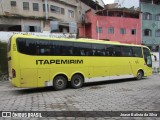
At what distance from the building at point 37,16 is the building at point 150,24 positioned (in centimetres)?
1303

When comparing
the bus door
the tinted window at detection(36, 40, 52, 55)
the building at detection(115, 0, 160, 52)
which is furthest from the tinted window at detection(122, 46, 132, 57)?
the building at detection(115, 0, 160, 52)

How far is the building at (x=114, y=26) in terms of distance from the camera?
4156cm

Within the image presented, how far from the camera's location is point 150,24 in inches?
1790

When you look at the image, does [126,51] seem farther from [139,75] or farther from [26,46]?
[26,46]

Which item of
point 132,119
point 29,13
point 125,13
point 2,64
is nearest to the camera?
point 132,119

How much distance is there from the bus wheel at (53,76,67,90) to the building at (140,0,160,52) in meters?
33.2

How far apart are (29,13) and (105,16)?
43.8 ft

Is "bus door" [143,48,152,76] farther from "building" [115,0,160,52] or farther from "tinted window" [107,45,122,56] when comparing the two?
"building" [115,0,160,52]

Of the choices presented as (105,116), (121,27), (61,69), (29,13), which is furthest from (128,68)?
(121,27)

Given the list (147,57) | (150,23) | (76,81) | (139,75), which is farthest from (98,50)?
(150,23)

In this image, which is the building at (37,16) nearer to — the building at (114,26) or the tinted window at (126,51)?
the building at (114,26)

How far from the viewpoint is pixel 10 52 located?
43.0ft

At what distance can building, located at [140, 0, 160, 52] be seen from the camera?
45.2m

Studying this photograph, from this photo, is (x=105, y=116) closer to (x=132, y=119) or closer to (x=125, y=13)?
(x=132, y=119)
